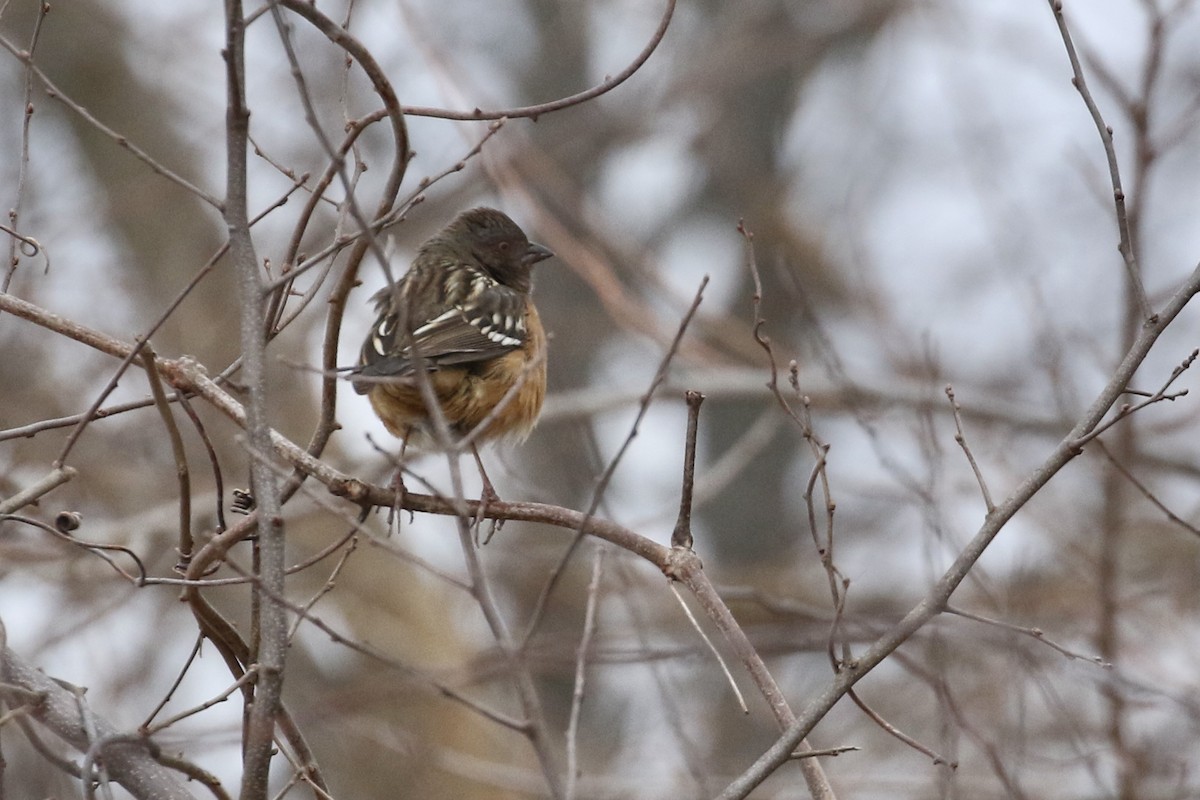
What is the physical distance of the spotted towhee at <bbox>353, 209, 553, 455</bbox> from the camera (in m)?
3.51

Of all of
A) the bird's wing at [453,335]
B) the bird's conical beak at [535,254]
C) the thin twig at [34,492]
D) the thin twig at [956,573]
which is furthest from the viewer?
the bird's conical beak at [535,254]

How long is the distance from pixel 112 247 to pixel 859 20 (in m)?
5.90

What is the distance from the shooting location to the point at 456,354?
3.63 metres

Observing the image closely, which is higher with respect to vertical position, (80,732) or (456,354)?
(456,354)

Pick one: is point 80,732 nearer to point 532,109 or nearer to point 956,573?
point 532,109

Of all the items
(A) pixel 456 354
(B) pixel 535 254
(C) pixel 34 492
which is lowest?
(C) pixel 34 492

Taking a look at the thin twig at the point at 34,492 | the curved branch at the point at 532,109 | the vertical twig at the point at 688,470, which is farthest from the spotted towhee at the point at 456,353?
the thin twig at the point at 34,492

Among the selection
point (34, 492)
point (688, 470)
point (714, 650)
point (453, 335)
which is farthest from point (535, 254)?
point (34, 492)

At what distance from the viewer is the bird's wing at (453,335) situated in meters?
3.42

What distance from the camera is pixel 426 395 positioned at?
1891 mm

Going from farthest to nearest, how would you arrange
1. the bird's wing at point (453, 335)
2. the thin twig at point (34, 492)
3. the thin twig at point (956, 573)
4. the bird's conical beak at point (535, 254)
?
the bird's conical beak at point (535, 254)
the bird's wing at point (453, 335)
the thin twig at point (34, 492)
the thin twig at point (956, 573)

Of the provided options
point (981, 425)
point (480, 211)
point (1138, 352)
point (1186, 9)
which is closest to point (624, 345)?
point (981, 425)

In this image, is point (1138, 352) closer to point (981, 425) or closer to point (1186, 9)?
point (1186, 9)

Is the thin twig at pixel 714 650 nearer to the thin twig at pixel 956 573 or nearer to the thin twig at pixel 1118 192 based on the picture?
the thin twig at pixel 956 573
